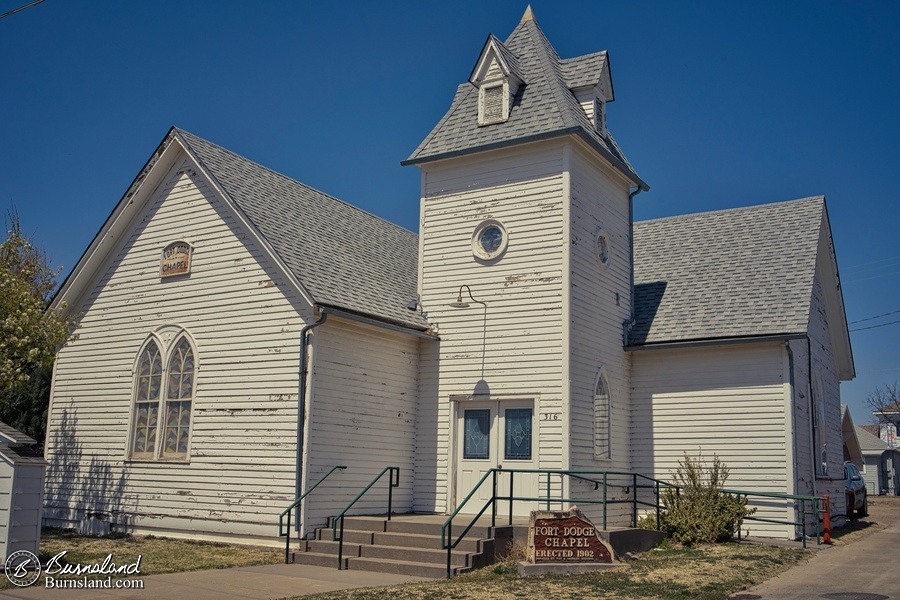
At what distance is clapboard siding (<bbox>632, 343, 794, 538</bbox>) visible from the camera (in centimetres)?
1809

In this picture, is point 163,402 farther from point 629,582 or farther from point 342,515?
point 629,582

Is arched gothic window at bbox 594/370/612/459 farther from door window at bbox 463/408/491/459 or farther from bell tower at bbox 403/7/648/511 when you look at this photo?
door window at bbox 463/408/491/459

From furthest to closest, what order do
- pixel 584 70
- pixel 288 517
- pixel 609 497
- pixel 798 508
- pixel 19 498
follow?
pixel 584 70 → pixel 798 508 → pixel 609 497 → pixel 288 517 → pixel 19 498

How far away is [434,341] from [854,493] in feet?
51.5

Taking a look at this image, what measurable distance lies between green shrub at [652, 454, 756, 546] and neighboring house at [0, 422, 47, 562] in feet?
35.6

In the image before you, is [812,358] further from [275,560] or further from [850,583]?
[275,560]

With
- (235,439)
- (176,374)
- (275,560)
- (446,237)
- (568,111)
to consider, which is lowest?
(275,560)

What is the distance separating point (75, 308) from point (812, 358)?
1769 cm

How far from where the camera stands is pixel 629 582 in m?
11.9

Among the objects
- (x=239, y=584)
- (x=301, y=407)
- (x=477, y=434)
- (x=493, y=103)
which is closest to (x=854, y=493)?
(x=477, y=434)

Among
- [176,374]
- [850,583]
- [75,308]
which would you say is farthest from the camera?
[75,308]

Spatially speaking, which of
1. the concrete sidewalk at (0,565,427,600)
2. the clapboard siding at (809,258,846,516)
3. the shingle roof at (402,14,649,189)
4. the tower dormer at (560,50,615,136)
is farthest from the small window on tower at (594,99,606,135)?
the concrete sidewalk at (0,565,427,600)

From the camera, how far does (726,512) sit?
16531mm

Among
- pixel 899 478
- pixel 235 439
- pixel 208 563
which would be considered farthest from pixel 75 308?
pixel 899 478
